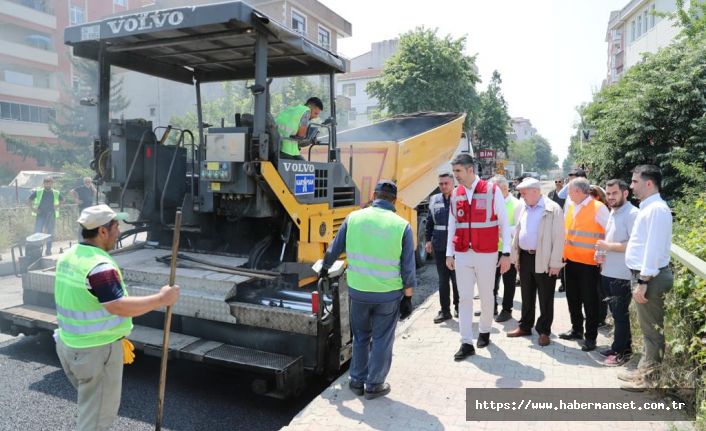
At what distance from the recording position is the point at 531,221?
493 centimetres

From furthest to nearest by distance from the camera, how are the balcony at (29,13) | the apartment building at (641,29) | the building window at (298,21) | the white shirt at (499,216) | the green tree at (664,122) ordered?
the balcony at (29,13) → the building window at (298,21) → the apartment building at (641,29) → the green tree at (664,122) → the white shirt at (499,216)

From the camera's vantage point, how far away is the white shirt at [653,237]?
3.57 m

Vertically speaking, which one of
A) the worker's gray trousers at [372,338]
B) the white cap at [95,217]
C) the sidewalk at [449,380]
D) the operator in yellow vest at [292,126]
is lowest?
the sidewalk at [449,380]

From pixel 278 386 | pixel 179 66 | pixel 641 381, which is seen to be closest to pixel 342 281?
pixel 278 386

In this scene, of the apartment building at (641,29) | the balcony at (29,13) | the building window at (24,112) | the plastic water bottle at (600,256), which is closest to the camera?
the plastic water bottle at (600,256)

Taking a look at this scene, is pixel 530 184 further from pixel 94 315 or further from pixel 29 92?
pixel 29 92

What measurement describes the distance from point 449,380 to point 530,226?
5.85 feet

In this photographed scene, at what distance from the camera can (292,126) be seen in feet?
16.4

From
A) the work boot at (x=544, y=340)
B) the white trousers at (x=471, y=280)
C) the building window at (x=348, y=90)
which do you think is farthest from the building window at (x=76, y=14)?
the work boot at (x=544, y=340)

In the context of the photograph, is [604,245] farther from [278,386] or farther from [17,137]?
[17,137]

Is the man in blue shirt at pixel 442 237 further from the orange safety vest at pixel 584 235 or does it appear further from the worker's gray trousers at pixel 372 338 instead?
the worker's gray trousers at pixel 372 338

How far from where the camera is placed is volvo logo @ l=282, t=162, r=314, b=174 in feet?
15.6

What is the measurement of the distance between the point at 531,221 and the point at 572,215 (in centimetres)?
39

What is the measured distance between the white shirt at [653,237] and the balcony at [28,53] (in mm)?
36675
